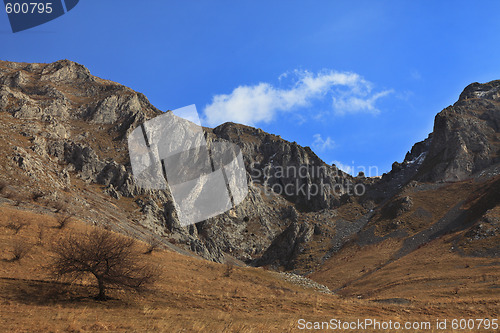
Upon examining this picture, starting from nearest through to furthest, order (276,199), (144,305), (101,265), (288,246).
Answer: (144,305) → (101,265) → (288,246) → (276,199)

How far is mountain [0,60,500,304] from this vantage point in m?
71.5

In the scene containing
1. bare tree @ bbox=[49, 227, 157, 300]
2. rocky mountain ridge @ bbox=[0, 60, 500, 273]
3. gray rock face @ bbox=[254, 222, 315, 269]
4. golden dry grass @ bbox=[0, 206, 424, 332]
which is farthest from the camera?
gray rock face @ bbox=[254, 222, 315, 269]

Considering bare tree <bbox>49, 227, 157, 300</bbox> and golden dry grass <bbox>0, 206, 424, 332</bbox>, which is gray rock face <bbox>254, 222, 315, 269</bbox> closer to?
golden dry grass <bbox>0, 206, 424, 332</bbox>

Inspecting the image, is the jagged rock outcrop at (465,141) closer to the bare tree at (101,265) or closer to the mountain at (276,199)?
the mountain at (276,199)

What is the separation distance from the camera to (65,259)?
963 inches

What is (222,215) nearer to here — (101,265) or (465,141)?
(465,141)

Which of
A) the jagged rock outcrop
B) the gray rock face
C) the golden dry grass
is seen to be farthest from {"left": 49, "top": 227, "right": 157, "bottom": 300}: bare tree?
the jagged rock outcrop

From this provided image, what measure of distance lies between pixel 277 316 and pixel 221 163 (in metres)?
152

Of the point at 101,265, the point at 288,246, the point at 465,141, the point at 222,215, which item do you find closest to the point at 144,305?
the point at 101,265

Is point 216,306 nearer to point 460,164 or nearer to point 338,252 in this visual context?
point 338,252

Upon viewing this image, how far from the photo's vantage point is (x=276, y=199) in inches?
7377

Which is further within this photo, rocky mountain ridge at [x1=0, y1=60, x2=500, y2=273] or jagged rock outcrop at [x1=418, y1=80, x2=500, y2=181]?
jagged rock outcrop at [x1=418, y1=80, x2=500, y2=181]

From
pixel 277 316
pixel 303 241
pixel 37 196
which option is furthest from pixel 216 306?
pixel 303 241

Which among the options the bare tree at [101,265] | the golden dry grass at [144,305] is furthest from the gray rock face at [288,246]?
the bare tree at [101,265]
